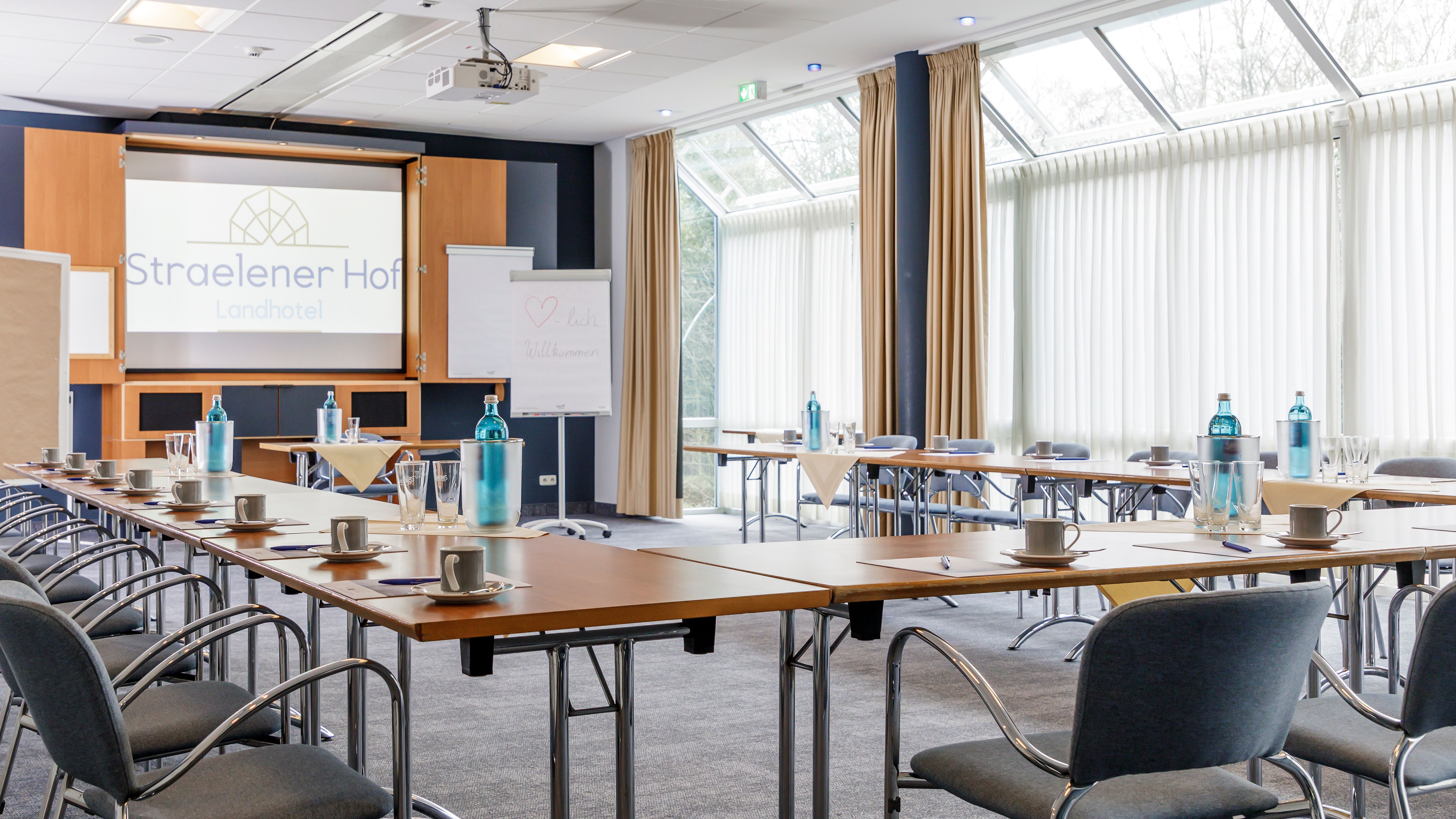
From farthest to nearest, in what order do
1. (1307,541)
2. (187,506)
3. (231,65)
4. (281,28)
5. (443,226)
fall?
(443,226), (231,65), (281,28), (187,506), (1307,541)

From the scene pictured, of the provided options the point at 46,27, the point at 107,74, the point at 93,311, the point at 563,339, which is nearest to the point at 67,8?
the point at 46,27

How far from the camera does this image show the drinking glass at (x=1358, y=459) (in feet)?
13.5

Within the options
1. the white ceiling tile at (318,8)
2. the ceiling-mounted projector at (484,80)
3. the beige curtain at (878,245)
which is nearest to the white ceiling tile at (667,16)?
the ceiling-mounted projector at (484,80)

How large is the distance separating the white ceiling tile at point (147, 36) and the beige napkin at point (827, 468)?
4.13 m

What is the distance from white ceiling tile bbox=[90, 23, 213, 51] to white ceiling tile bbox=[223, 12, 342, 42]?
0.25 m

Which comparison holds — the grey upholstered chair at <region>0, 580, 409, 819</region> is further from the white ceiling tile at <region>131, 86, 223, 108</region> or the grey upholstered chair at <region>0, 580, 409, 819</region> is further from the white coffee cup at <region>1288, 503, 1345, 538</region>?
the white ceiling tile at <region>131, 86, 223, 108</region>

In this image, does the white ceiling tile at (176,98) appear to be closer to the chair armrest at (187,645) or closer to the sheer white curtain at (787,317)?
the sheer white curtain at (787,317)

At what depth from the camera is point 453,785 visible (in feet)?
10.8

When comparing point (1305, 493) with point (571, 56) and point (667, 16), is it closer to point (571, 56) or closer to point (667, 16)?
point (667, 16)

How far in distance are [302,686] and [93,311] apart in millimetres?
7887

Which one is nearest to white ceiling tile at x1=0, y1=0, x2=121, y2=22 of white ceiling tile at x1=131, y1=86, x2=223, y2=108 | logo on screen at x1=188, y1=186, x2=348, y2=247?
white ceiling tile at x1=131, y1=86, x2=223, y2=108

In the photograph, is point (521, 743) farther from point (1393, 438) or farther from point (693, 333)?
point (693, 333)

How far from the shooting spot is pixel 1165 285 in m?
7.27

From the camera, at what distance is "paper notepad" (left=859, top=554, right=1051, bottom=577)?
7.11ft
